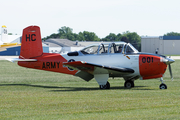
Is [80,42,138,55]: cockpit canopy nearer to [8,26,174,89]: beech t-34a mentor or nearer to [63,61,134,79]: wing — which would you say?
[8,26,174,89]: beech t-34a mentor

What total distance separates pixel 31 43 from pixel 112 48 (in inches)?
200

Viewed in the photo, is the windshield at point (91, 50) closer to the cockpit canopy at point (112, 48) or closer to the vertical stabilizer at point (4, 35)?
the cockpit canopy at point (112, 48)

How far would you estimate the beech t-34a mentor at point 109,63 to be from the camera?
46.2 feet

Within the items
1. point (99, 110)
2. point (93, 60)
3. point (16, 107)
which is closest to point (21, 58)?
point (93, 60)

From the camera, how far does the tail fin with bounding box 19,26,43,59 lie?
1697cm

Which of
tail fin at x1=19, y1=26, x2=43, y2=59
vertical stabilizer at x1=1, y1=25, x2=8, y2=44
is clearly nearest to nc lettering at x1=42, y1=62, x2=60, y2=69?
tail fin at x1=19, y1=26, x2=43, y2=59

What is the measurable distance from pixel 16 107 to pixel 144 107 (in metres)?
4.06

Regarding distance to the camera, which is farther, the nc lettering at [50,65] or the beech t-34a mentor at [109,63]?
the nc lettering at [50,65]

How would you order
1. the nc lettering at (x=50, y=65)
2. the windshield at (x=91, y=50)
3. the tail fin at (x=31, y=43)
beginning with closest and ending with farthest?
the windshield at (x=91, y=50), the nc lettering at (x=50, y=65), the tail fin at (x=31, y=43)

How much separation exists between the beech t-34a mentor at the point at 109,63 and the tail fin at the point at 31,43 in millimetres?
504

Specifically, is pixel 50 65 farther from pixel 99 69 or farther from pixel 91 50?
pixel 99 69

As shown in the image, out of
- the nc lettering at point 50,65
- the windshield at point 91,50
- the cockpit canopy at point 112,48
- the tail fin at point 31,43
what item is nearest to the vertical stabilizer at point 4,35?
the tail fin at point 31,43

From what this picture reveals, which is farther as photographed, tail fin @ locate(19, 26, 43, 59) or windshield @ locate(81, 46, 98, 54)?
tail fin @ locate(19, 26, 43, 59)

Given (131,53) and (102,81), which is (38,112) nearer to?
(102,81)
